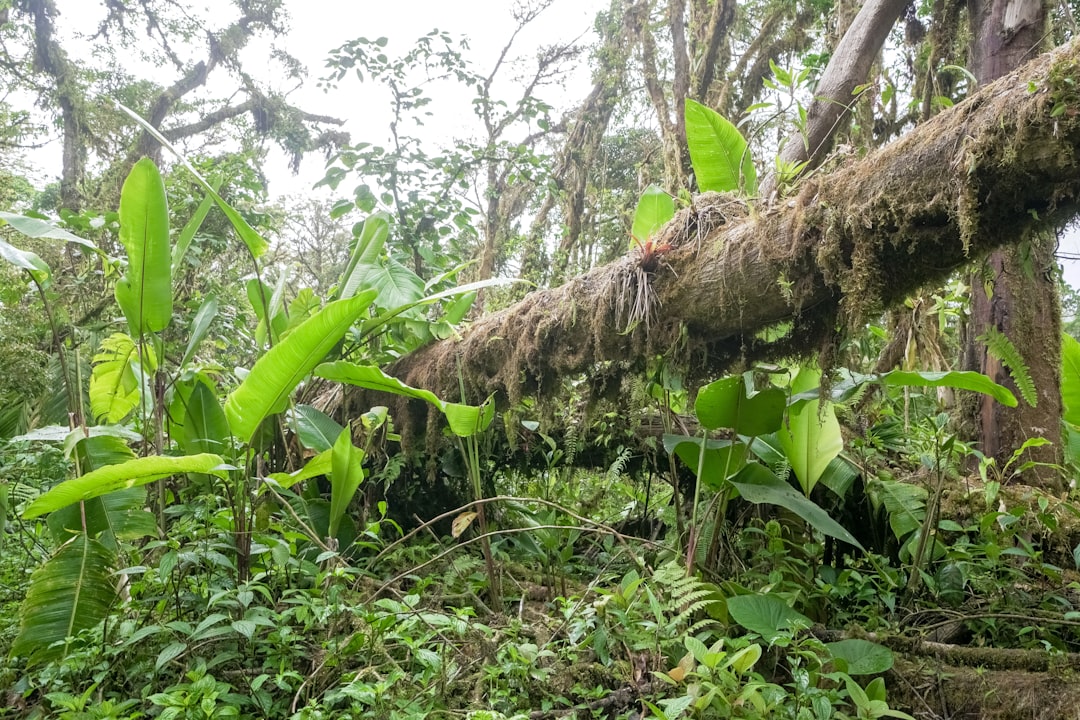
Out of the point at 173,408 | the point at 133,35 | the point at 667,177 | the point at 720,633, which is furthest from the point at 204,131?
the point at 720,633

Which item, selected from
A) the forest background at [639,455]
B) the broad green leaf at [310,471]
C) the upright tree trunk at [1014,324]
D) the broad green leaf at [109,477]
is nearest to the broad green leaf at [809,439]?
the forest background at [639,455]

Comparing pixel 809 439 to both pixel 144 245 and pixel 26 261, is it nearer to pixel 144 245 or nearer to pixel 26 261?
pixel 144 245

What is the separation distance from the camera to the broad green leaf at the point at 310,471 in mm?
2145

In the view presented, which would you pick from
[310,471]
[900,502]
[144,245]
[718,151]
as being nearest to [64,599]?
[310,471]

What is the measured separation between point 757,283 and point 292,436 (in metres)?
2.33

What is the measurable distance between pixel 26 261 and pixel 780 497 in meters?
2.67

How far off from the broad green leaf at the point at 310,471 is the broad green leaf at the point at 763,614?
4.70 ft

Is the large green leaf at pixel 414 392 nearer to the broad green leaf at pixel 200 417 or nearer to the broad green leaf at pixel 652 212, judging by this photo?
the broad green leaf at pixel 200 417

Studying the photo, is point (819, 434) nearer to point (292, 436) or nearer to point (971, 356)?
point (971, 356)

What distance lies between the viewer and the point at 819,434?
2371 millimetres

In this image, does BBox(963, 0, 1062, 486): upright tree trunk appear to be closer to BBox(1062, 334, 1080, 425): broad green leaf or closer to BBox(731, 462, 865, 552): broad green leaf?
BBox(1062, 334, 1080, 425): broad green leaf

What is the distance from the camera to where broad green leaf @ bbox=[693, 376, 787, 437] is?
212 cm

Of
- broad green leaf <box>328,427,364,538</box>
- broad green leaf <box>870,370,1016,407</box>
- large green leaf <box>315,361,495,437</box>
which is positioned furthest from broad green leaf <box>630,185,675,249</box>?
broad green leaf <box>328,427,364,538</box>

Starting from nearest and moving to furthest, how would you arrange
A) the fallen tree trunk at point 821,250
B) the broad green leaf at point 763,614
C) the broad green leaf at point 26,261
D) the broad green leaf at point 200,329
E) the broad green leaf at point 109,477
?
1. the fallen tree trunk at point 821,250
2. the broad green leaf at point 109,477
3. the broad green leaf at point 763,614
4. the broad green leaf at point 26,261
5. the broad green leaf at point 200,329
